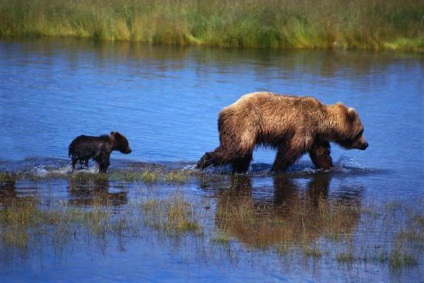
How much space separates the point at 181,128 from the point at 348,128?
3845mm

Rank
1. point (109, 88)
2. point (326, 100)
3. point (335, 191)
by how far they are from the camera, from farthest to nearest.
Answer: point (109, 88)
point (326, 100)
point (335, 191)

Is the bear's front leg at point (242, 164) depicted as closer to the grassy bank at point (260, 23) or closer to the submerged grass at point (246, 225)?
the submerged grass at point (246, 225)

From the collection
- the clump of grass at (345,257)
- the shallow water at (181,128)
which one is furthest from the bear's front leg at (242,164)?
the clump of grass at (345,257)

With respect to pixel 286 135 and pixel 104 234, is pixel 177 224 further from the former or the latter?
pixel 286 135

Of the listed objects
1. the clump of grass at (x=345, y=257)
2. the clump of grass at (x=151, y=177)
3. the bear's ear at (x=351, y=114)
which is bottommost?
the clump of grass at (x=151, y=177)

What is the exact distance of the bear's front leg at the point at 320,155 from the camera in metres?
14.2

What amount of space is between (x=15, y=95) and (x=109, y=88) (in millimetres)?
2236

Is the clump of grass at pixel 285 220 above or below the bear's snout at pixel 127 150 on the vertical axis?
below

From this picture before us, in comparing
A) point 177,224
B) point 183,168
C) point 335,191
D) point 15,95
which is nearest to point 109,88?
point 15,95

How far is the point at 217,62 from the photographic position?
2591 cm

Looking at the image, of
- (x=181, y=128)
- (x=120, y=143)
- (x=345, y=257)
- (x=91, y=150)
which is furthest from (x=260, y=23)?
(x=345, y=257)

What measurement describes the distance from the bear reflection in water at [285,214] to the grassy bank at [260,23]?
16124 mm

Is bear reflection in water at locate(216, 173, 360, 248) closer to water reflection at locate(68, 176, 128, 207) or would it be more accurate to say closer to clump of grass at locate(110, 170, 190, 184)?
clump of grass at locate(110, 170, 190, 184)

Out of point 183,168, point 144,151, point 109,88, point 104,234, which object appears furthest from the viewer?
point 109,88
